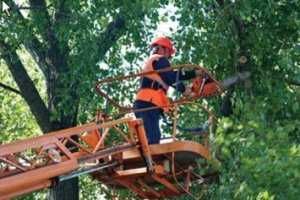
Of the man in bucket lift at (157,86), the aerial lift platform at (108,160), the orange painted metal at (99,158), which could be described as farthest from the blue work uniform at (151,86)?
the orange painted metal at (99,158)

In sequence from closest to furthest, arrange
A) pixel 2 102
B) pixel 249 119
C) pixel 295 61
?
1. pixel 249 119
2. pixel 295 61
3. pixel 2 102

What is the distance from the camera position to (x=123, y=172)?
12250 millimetres

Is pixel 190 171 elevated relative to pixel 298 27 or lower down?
lower down

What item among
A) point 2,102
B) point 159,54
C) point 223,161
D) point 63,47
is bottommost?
point 223,161

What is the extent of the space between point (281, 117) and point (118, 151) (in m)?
3.79

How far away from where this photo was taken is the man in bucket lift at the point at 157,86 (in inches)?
484

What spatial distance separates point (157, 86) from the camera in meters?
12.4


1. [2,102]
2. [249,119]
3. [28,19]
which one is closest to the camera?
[249,119]

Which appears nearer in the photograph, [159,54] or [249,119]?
[249,119]

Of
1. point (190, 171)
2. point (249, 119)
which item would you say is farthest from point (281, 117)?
point (249, 119)

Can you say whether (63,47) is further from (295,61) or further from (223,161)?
(223,161)

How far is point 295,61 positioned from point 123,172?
358 cm

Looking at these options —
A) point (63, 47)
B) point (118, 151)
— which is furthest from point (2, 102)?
point (118, 151)

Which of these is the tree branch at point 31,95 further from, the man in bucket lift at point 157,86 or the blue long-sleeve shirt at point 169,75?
the blue long-sleeve shirt at point 169,75
